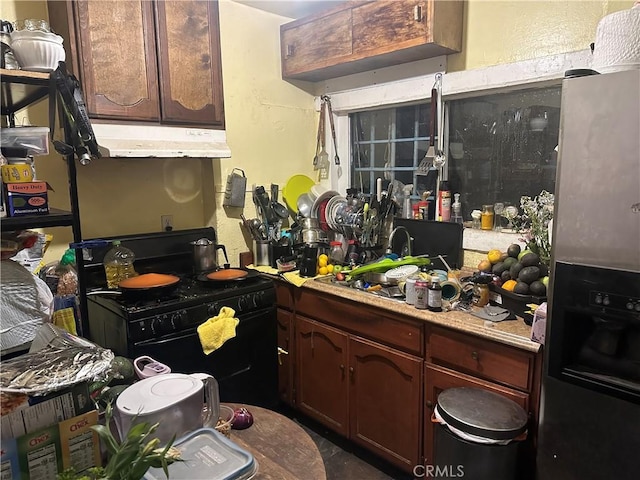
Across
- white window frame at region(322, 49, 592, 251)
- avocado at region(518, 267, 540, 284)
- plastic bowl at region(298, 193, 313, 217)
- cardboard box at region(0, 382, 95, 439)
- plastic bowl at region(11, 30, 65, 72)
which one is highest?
white window frame at region(322, 49, 592, 251)

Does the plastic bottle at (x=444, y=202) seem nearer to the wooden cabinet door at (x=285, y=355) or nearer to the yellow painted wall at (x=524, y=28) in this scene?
the yellow painted wall at (x=524, y=28)

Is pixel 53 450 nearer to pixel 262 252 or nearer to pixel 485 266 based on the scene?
pixel 485 266

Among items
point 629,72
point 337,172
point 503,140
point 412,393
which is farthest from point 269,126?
point 629,72

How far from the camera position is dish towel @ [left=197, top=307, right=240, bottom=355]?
2.01m

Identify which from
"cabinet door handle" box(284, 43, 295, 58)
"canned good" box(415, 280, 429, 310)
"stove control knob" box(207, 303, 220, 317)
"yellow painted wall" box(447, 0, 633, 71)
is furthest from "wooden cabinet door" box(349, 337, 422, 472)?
"cabinet door handle" box(284, 43, 295, 58)

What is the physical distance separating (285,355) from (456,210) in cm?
125

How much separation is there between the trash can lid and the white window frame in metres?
0.85

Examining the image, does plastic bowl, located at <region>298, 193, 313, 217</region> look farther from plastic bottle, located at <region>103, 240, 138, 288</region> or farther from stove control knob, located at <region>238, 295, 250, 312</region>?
plastic bottle, located at <region>103, 240, 138, 288</region>

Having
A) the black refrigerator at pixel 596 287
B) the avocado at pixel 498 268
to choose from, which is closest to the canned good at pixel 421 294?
the avocado at pixel 498 268

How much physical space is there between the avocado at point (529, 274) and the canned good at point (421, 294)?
0.38 m

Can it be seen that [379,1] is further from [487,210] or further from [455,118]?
[487,210]

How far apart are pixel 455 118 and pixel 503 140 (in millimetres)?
293

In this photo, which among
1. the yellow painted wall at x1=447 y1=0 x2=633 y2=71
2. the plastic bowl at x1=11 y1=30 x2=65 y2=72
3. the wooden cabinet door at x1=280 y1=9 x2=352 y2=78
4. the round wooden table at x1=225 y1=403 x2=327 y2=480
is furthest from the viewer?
the wooden cabinet door at x1=280 y1=9 x2=352 y2=78

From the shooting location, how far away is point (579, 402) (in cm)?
137
